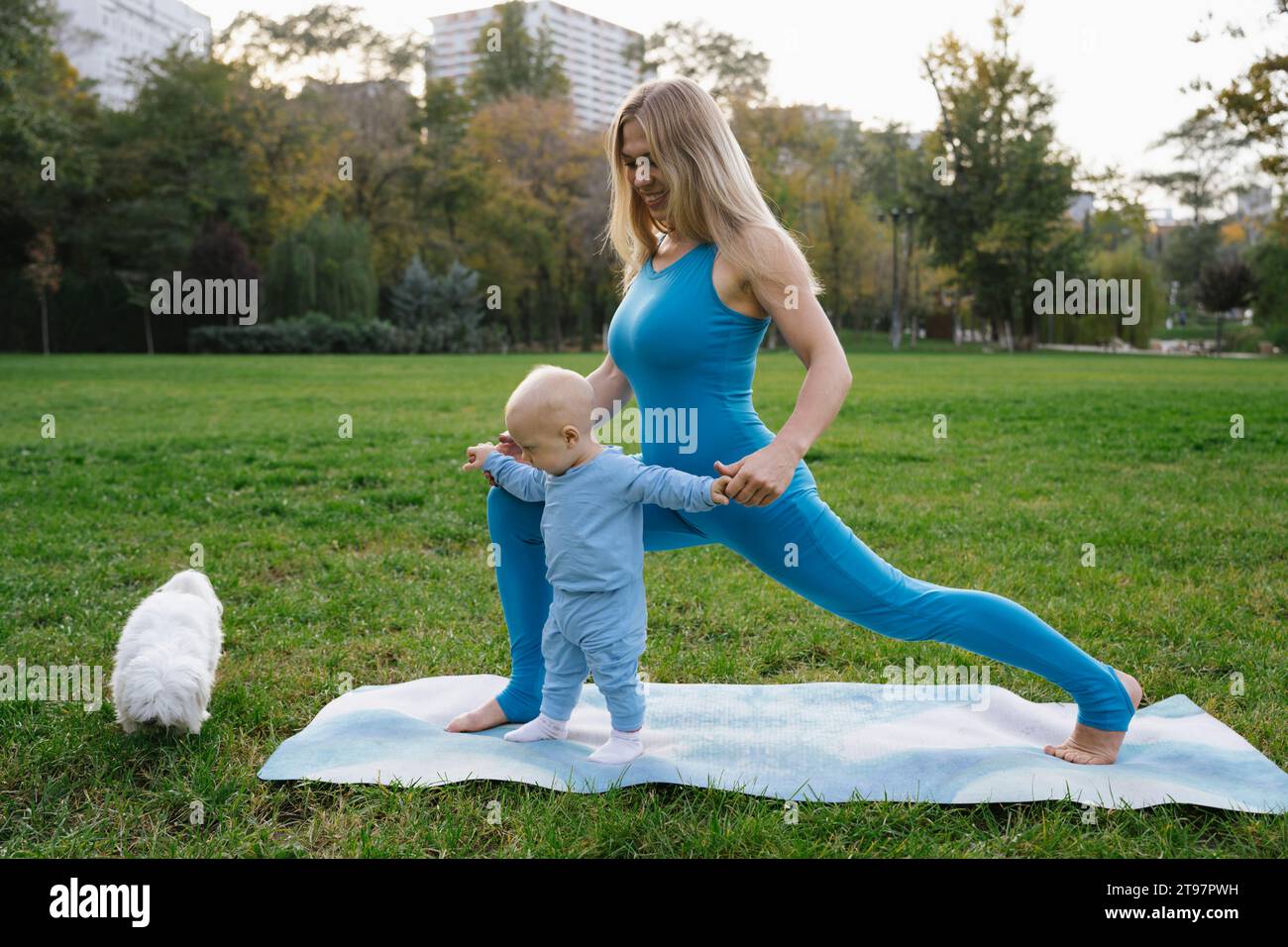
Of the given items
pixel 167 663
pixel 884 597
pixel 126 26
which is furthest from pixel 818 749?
pixel 126 26

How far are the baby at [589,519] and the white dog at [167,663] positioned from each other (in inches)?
48.6

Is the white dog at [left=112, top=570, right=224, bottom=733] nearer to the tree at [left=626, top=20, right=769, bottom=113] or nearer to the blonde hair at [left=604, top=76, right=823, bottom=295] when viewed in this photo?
the blonde hair at [left=604, top=76, right=823, bottom=295]

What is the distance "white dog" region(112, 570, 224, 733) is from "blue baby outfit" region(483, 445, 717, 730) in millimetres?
1229

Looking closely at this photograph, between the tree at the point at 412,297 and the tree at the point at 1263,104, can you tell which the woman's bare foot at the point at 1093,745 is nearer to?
the tree at the point at 1263,104

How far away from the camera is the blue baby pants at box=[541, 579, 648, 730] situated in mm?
2994

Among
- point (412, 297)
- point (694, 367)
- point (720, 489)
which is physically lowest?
point (720, 489)

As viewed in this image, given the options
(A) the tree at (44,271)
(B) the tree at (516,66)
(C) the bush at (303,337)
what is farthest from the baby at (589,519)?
(B) the tree at (516,66)

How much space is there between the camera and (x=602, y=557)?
295cm

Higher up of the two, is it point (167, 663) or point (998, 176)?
point (998, 176)

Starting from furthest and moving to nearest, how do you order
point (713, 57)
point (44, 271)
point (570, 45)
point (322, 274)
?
1. point (570, 45)
2. point (713, 57)
3. point (322, 274)
4. point (44, 271)

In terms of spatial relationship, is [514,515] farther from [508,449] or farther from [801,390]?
[801,390]

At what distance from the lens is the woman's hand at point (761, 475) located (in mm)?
2633

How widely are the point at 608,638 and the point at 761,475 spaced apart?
71 cm

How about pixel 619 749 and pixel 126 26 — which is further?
pixel 126 26
